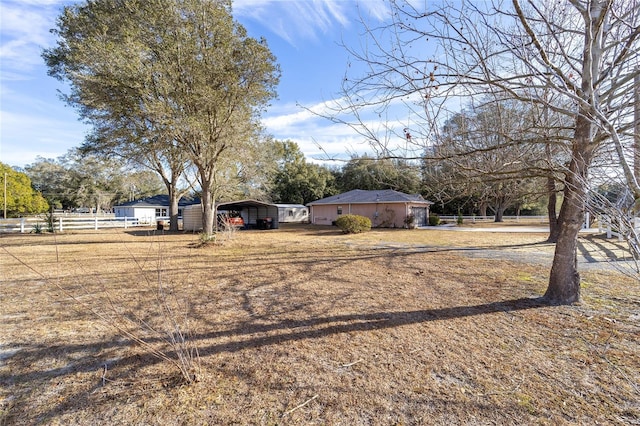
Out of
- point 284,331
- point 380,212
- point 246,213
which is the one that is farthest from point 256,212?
point 284,331

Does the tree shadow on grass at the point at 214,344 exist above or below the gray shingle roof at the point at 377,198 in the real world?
below

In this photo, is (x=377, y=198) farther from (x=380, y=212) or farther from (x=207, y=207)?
(x=207, y=207)

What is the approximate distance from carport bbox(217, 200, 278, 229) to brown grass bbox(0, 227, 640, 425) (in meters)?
17.2

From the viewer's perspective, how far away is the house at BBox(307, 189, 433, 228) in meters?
23.8

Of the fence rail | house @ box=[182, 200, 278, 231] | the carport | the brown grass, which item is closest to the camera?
the brown grass

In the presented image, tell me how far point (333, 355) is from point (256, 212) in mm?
23615

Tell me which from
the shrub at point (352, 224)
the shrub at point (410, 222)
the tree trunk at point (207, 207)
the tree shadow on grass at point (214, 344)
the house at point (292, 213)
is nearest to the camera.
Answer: the tree shadow on grass at point (214, 344)

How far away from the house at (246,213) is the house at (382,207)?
6.01 metres

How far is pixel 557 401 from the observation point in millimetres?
2299

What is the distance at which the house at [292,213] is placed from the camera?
107 feet

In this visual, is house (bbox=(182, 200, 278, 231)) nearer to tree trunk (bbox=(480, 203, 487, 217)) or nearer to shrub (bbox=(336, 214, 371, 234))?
shrub (bbox=(336, 214, 371, 234))

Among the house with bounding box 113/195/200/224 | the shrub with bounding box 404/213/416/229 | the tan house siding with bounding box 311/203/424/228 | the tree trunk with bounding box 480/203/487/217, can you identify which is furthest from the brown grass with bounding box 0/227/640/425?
the house with bounding box 113/195/200/224

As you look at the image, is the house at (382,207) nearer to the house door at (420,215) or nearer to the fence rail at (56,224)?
the house door at (420,215)

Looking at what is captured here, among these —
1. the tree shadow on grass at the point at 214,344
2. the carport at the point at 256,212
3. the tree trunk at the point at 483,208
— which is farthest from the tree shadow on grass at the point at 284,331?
the carport at the point at 256,212
